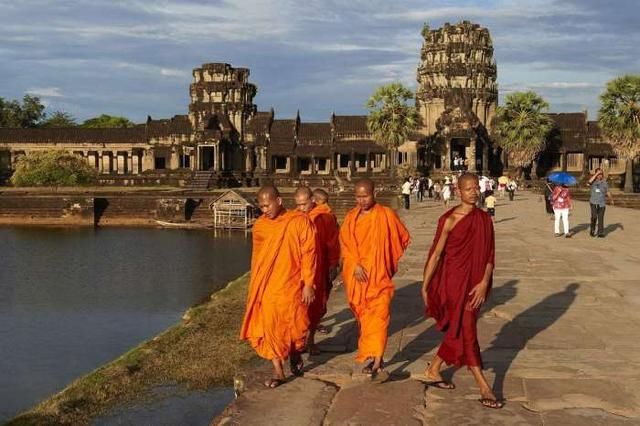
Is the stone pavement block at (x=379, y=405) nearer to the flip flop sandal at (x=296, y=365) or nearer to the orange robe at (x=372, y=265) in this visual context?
the orange robe at (x=372, y=265)

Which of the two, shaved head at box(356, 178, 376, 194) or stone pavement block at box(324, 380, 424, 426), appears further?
shaved head at box(356, 178, 376, 194)

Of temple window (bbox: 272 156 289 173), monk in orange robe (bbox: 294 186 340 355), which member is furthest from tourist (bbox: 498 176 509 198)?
monk in orange robe (bbox: 294 186 340 355)

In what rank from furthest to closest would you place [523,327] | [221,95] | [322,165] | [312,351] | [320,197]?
[322,165] < [221,95] < [320,197] < [523,327] < [312,351]

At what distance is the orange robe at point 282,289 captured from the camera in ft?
19.1

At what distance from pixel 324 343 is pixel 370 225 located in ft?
5.51

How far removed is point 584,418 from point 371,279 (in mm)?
1980

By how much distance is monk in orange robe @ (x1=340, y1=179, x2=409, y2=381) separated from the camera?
5852mm

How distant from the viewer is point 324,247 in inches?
297

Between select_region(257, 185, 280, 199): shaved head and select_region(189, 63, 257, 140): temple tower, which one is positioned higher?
select_region(189, 63, 257, 140): temple tower

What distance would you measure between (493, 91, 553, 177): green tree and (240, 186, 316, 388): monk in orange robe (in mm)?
44628

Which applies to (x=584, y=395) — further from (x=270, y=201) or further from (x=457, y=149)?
(x=457, y=149)

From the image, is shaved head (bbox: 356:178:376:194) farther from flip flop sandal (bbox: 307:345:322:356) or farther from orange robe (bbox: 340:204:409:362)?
flip flop sandal (bbox: 307:345:322:356)

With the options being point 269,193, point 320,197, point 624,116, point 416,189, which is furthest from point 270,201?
point 624,116

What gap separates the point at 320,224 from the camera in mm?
7555
